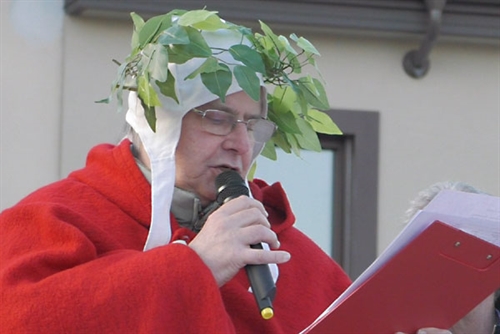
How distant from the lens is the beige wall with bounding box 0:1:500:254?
625 centimetres

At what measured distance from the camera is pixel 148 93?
375cm

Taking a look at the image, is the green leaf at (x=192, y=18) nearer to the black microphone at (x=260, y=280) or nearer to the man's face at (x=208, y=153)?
the man's face at (x=208, y=153)

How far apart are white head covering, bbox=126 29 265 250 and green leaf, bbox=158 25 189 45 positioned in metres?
0.08

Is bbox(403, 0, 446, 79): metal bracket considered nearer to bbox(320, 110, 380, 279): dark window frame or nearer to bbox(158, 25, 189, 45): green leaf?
bbox(320, 110, 380, 279): dark window frame

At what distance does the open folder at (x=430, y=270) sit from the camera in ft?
10.9

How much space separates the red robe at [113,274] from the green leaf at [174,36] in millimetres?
310

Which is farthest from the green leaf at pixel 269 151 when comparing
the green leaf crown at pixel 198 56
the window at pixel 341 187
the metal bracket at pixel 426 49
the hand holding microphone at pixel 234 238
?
the metal bracket at pixel 426 49

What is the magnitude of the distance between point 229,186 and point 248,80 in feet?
1.11

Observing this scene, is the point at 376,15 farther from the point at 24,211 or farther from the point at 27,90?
the point at 24,211

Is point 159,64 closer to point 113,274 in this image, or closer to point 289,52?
point 289,52

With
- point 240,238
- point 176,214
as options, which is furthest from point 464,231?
point 176,214

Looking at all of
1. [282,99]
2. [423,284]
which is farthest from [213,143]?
[423,284]

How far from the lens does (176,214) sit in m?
3.78

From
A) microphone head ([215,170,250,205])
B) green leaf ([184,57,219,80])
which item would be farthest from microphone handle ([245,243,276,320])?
green leaf ([184,57,219,80])
